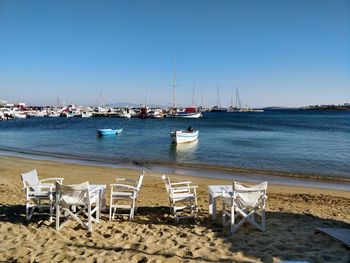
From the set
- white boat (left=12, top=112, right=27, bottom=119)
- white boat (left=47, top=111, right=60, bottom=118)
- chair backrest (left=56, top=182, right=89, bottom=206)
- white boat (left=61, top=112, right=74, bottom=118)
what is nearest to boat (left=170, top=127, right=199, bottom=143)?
chair backrest (left=56, top=182, right=89, bottom=206)

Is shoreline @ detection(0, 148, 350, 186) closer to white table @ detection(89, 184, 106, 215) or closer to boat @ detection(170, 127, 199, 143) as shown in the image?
boat @ detection(170, 127, 199, 143)

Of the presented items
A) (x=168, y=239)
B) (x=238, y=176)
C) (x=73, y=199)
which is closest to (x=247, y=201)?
(x=168, y=239)

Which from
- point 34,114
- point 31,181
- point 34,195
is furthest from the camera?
point 34,114

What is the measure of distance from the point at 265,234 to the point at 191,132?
29.4 meters

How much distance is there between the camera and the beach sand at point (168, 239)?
561cm

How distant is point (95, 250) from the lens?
231 inches

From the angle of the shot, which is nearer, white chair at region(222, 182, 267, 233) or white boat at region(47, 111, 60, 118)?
white chair at region(222, 182, 267, 233)

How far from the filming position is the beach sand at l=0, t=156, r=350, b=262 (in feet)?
18.4

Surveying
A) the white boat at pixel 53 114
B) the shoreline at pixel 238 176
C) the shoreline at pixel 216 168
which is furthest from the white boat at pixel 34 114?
the shoreline at pixel 238 176

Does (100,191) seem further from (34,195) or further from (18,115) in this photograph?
(18,115)

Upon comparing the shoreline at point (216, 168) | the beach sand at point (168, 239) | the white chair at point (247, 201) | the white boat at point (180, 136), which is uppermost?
the white chair at point (247, 201)

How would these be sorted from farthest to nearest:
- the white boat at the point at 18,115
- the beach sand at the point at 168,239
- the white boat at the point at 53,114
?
1. the white boat at the point at 53,114
2. the white boat at the point at 18,115
3. the beach sand at the point at 168,239

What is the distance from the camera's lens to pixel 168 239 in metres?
6.43

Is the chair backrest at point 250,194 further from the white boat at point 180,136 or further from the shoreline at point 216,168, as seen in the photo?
the white boat at point 180,136
